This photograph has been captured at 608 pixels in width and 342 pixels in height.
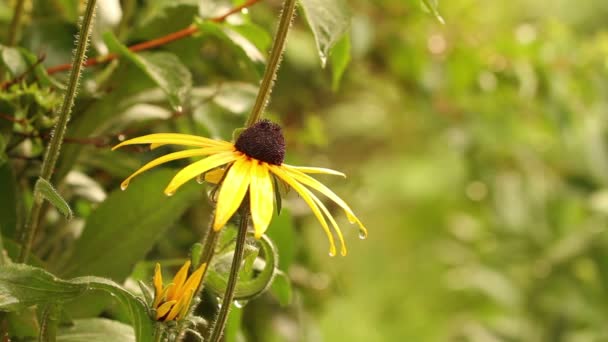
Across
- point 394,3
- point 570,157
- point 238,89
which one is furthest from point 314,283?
point 570,157

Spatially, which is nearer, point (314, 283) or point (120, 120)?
point (120, 120)

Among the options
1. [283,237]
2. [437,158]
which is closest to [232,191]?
[283,237]

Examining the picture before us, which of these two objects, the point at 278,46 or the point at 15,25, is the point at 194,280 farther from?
the point at 15,25

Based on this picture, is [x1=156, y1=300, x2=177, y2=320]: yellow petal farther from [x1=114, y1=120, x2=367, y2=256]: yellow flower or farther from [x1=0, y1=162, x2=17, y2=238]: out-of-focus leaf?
[x1=0, y1=162, x2=17, y2=238]: out-of-focus leaf

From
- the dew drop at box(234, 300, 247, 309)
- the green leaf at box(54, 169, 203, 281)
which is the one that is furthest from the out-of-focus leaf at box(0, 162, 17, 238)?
the dew drop at box(234, 300, 247, 309)

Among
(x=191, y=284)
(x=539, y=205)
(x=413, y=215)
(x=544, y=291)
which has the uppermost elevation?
(x=413, y=215)

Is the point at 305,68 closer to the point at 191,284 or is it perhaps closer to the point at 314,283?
the point at 314,283
